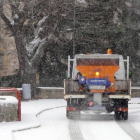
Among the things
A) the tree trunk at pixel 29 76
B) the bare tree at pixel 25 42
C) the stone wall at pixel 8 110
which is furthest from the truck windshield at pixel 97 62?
the tree trunk at pixel 29 76

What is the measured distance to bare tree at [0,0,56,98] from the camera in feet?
102

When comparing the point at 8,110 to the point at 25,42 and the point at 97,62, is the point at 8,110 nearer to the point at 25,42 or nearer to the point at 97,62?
the point at 97,62

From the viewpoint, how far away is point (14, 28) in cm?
3136

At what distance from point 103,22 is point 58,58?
4588mm

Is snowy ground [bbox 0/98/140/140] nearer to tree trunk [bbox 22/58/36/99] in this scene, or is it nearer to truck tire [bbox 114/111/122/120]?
truck tire [bbox 114/111/122/120]

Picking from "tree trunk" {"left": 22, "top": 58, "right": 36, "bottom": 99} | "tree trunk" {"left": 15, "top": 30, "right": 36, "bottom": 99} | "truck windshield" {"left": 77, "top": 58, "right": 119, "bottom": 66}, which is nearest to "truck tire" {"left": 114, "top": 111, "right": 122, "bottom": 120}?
"truck windshield" {"left": 77, "top": 58, "right": 119, "bottom": 66}

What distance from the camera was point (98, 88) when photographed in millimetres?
19422

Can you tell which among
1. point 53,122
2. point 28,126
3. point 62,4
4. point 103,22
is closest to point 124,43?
point 103,22

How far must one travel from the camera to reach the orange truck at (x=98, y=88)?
63.8 feet

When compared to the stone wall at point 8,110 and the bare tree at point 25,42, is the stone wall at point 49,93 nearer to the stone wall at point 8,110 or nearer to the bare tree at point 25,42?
the bare tree at point 25,42

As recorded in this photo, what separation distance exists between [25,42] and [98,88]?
44.8ft

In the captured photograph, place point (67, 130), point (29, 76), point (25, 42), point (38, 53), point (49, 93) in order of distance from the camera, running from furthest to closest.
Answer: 1. point (49, 93)
2. point (29, 76)
3. point (38, 53)
4. point (25, 42)
5. point (67, 130)

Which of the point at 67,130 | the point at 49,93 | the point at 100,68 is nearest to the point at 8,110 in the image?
the point at 67,130

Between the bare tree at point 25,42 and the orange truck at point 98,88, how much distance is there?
11125mm
